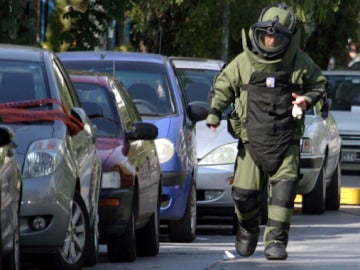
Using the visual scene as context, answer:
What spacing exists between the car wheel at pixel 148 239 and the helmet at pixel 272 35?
1.94 metres

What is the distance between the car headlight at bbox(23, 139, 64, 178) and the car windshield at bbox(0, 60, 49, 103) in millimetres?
943

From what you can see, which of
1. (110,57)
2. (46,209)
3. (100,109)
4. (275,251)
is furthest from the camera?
(110,57)

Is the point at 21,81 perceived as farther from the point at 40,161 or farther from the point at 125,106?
the point at 125,106

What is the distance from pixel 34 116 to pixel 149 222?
254 centimetres

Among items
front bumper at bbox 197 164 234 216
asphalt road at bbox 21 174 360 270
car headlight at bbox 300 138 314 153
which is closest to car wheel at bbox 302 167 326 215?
asphalt road at bbox 21 174 360 270

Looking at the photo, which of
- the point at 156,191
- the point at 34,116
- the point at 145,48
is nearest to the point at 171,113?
the point at 156,191

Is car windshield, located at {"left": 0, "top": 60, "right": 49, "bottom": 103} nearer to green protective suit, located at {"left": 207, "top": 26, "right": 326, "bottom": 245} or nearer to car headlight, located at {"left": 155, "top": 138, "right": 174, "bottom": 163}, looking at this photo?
green protective suit, located at {"left": 207, "top": 26, "right": 326, "bottom": 245}

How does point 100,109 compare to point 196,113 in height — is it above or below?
above

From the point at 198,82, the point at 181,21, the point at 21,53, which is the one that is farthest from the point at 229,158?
the point at 181,21

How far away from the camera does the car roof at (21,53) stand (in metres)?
11.1

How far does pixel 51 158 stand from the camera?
9.84 m

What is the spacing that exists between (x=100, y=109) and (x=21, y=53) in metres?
1.63

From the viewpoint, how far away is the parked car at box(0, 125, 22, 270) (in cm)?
815

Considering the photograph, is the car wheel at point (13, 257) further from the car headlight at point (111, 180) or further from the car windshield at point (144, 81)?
the car windshield at point (144, 81)
